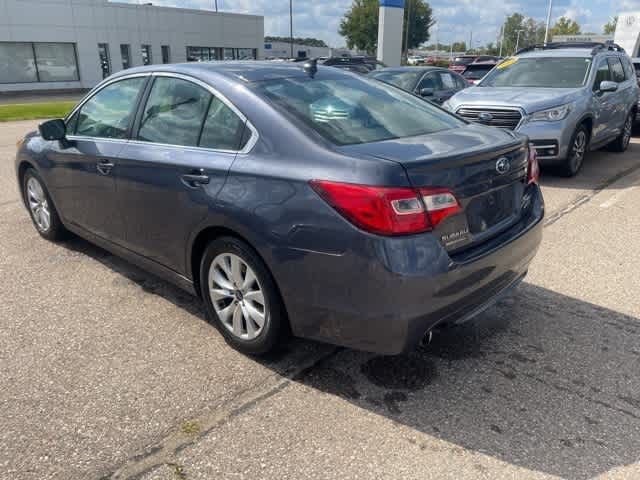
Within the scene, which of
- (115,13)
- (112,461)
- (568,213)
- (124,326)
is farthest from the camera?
(115,13)

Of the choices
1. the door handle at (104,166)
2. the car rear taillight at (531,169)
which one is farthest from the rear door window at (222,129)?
the car rear taillight at (531,169)

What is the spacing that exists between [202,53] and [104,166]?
1736 inches

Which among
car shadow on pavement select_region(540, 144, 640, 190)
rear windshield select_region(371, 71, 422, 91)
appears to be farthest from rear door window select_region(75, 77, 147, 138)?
rear windshield select_region(371, 71, 422, 91)

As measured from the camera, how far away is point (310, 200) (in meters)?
2.66

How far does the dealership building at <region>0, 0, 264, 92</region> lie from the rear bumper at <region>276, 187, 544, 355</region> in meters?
35.2

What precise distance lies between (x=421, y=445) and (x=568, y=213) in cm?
444

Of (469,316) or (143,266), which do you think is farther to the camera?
(143,266)

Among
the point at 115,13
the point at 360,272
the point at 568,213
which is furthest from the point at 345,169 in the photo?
the point at 115,13

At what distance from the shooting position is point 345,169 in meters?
2.60

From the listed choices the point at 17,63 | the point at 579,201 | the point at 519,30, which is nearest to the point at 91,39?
the point at 17,63

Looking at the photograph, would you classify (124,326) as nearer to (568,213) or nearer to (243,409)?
(243,409)

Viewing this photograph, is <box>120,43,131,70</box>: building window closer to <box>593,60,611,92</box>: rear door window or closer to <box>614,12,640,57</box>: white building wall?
<box>614,12,640,57</box>: white building wall

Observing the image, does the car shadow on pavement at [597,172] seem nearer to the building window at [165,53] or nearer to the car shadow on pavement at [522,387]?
the car shadow on pavement at [522,387]

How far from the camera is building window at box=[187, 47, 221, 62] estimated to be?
43.8 metres
